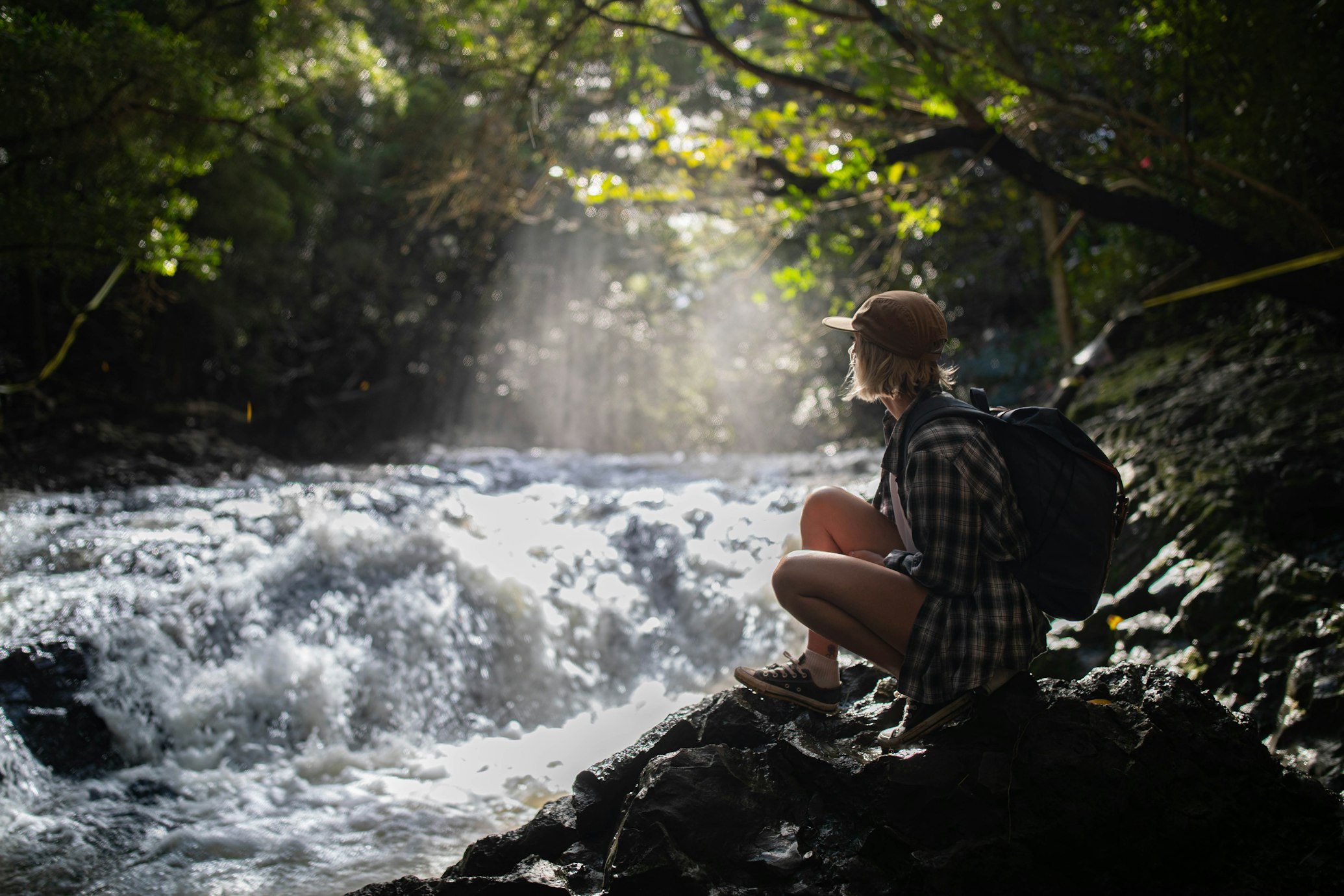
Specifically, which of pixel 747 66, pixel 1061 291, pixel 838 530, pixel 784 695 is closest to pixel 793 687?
pixel 784 695

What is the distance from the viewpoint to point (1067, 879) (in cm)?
211

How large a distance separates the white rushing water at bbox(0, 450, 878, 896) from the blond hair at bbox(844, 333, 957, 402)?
2651mm

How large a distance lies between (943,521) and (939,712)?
23.4 inches

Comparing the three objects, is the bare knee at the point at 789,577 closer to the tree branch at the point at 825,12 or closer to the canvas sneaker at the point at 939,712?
the canvas sneaker at the point at 939,712

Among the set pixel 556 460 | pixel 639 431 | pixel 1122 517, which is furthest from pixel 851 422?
pixel 639 431

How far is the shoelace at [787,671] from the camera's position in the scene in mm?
2709

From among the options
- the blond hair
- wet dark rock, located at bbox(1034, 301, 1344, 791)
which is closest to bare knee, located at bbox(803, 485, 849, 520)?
the blond hair

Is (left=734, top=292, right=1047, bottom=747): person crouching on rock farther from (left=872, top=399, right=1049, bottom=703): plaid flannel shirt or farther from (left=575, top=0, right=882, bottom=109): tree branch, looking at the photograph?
(left=575, top=0, right=882, bottom=109): tree branch

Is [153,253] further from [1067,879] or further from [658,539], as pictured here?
[1067,879]

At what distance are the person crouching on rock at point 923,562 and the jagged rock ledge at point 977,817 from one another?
176 mm

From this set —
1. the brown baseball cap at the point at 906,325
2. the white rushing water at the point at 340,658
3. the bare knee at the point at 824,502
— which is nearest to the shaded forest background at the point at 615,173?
A: the white rushing water at the point at 340,658

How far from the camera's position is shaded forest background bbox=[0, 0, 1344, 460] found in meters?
5.27

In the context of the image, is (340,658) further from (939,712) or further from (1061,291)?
(1061,291)

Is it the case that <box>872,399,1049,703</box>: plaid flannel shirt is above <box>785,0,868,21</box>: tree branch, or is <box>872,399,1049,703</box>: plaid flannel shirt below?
below
